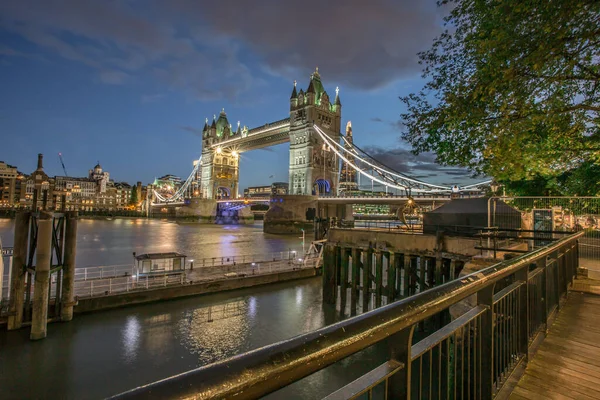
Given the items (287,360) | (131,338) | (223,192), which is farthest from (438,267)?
(223,192)

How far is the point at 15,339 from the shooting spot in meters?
11.0

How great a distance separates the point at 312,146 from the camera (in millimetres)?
71375

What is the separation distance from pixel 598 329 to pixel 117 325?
46.8ft

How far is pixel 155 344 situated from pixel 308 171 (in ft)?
197

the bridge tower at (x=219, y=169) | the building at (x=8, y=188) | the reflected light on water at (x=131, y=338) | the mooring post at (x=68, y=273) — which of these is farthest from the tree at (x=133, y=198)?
the reflected light on water at (x=131, y=338)

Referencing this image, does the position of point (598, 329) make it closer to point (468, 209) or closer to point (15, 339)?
point (468, 209)

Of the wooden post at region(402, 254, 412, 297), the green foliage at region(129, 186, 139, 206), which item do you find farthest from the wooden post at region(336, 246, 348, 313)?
the green foliage at region(129, 186, 139, 206)

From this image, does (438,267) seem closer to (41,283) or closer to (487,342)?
(487,342)

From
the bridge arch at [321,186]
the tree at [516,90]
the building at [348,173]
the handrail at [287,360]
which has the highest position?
the building at [348,173]

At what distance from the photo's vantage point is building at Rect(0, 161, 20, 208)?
11150 centimetres

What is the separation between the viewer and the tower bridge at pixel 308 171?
185ft

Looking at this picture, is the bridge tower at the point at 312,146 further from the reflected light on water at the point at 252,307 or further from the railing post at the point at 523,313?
the railing post at the point at 523,313

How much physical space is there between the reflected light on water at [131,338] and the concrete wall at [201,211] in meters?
77.4

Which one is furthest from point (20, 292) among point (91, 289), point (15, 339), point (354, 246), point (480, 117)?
point (480, 117)
